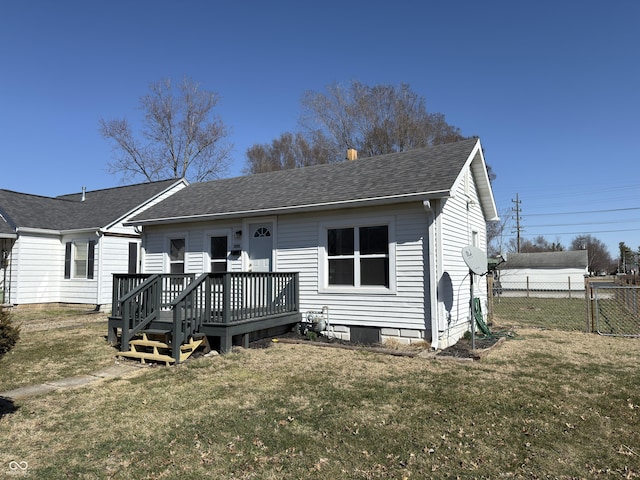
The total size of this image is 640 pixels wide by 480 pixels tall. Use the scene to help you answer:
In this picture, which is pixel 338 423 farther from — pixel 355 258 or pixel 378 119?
pixel 378 119

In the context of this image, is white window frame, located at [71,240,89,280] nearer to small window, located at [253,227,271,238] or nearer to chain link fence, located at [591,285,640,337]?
small window, located at [253,227,271,238]

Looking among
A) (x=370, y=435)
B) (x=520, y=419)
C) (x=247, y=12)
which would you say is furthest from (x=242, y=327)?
(x=247, y=12)

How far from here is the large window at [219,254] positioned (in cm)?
1127

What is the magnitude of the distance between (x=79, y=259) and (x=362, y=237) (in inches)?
479

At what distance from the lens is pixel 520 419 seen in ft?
14.9

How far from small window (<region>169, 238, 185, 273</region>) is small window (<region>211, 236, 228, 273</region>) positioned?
112 centimetres

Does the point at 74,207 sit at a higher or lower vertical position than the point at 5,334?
higher

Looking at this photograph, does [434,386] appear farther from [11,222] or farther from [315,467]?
[11,222]

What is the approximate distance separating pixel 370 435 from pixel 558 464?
1629 mm

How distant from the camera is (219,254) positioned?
11.4 metres

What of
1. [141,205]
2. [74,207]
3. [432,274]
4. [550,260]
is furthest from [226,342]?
[550,260]

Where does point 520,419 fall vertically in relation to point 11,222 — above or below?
below

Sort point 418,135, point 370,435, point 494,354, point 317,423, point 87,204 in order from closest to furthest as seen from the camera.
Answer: point 370,435
point 317,423
point 494,354
point 87,204
point 418,135

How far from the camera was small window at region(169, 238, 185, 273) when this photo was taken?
39.2ft
